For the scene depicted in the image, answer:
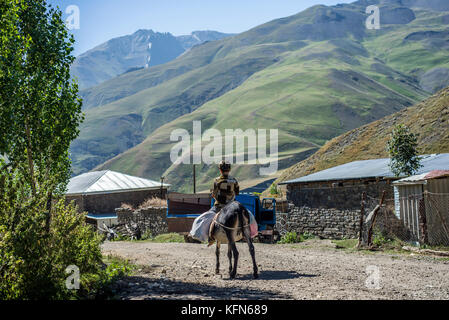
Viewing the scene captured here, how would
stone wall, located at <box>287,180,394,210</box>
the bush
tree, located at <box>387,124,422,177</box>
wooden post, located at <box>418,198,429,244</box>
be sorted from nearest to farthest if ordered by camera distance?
1. the bush
2. wooden post, located at <box>418,198,429,244</box>
3. tree, located at <box>387,124,422,177</box>
4. stone wall, located at <box>287,180,394,210</box>

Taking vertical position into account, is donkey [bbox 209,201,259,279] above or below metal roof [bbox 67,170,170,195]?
below

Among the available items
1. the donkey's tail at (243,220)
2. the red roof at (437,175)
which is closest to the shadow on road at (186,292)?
the donkey's tail at (243,220)

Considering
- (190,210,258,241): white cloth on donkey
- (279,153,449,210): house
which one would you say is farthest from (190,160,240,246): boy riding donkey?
(279,153,449,210): house

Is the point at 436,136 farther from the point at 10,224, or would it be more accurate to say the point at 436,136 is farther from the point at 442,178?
the point at 10,224

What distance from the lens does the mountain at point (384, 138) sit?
4188 centimetres

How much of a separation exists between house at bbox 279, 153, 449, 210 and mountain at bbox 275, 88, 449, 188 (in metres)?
17.2

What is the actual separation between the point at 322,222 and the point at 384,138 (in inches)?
1078

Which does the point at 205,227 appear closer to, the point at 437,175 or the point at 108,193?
the point at 437,175

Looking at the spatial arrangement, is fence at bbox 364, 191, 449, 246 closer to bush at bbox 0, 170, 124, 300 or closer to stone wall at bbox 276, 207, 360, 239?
stone wall at bbox 276, 207, 360, 239

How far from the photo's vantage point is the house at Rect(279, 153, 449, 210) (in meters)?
22.5

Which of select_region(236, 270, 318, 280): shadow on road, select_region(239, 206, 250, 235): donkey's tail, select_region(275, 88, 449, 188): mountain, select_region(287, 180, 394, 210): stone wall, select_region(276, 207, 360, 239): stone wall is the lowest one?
select_region(236, 270, 318, 280): shadow on road

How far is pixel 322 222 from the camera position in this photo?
25.3 metres

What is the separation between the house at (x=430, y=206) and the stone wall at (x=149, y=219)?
1780 centimetres

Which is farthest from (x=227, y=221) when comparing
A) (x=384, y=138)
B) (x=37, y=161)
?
(x=384, y=138)
